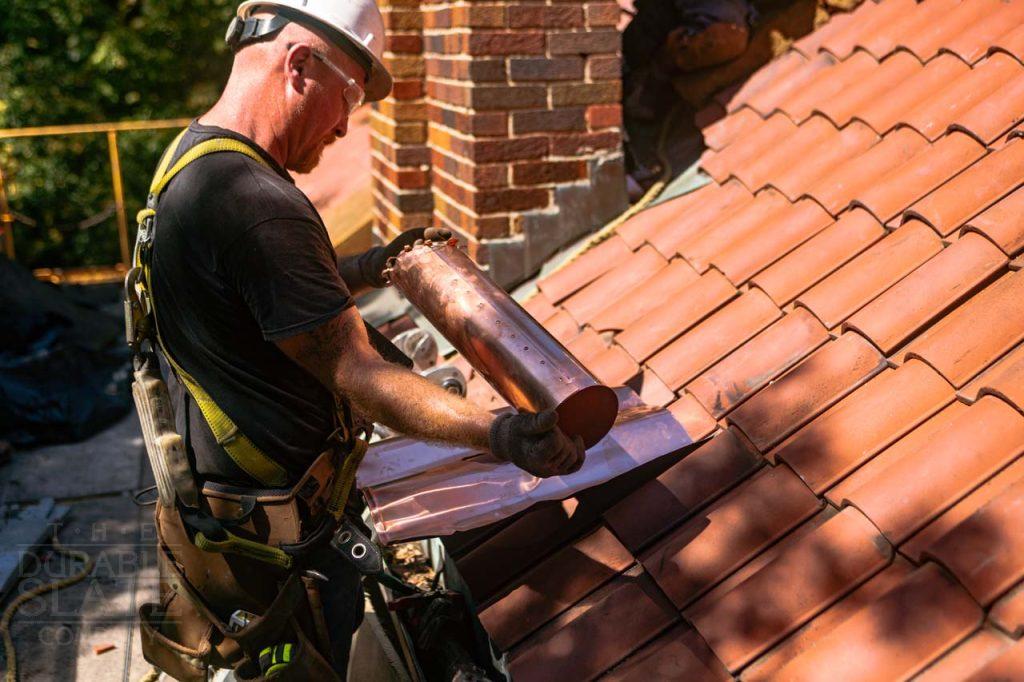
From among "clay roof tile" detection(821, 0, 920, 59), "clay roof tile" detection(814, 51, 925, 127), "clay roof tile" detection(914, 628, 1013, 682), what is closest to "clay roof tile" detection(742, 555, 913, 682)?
"clay roof tile" detection(914, 628, 1013, 682)

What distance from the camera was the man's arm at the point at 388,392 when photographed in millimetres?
2018

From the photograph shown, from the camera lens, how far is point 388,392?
206 cm

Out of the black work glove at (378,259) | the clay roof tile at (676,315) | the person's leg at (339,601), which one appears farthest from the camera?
the clay roof tile at (676,315)

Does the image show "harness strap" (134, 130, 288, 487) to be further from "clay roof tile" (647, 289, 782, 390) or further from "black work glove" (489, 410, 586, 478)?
"clay roof tile" (647, 289, 782, 390)

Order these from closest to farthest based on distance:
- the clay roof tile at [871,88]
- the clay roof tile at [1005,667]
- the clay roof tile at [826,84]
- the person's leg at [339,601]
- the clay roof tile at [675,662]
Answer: the clay roof tile at [1005,667], the clay roof tile at [675,662], the person's leg at [339,601], the clay roof tile at [871,88], the clay roof tile at [826,84]

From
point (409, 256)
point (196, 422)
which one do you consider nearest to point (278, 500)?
point (196, 422)

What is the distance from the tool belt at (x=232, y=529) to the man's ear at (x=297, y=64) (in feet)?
0.75

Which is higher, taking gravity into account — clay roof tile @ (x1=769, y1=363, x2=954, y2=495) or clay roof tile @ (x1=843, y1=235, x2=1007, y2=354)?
clay roof tile @ (x1=843, y1=235, x2=1007, y2=354)

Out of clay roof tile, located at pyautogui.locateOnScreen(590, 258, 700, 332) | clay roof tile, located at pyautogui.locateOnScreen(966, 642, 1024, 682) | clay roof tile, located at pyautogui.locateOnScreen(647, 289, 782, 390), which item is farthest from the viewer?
clay roof tile, located at pyautogui.locateOnScreen(590, 258, 700, 332)

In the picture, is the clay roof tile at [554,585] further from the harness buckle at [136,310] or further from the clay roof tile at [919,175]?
the clay roof tile at [919,175]

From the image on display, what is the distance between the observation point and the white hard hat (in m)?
2.32

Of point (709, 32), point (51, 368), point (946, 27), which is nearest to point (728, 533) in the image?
point (946, 27)

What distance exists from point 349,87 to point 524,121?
1459 mm

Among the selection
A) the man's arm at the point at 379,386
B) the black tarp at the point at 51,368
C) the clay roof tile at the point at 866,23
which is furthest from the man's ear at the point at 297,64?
the black tarp at the point at 51,368
